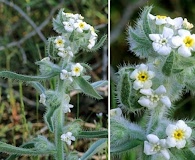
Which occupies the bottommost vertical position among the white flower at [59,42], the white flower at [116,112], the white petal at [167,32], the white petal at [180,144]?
the white petal at [180,144]

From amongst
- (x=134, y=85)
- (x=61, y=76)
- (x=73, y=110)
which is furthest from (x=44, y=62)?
(x=73, y=110)

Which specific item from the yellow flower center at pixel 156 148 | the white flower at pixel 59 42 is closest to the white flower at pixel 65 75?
the white flower at pixel 59 42

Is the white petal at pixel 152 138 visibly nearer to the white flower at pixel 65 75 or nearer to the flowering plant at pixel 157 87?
the flowering plant at pixel 157 87

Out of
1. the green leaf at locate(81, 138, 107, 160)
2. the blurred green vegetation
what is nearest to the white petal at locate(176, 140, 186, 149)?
the blurred green vegetation

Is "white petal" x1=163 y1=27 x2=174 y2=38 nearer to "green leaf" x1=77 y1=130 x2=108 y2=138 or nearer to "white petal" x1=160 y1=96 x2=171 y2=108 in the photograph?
"white petal" x1=160 y1=96 x2=171 y2=108

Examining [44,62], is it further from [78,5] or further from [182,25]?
[78,5]

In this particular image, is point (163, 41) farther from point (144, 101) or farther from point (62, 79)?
point (62, 79)

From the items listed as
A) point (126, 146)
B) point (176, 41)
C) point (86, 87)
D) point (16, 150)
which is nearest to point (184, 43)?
point (176, 41)
